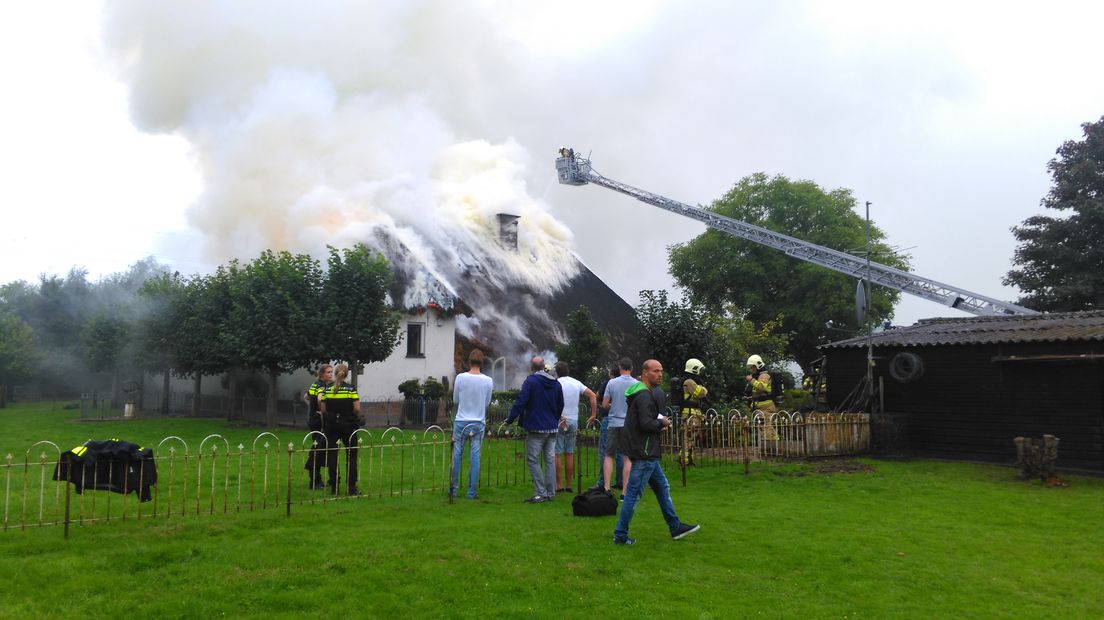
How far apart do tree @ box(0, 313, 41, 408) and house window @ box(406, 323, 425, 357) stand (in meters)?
23.7

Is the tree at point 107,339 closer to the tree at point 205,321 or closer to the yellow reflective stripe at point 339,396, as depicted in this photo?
the tree at point 205,321

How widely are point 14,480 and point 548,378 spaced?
26.5 ft

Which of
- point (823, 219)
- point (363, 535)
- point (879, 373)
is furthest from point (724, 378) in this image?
point (823, 219)

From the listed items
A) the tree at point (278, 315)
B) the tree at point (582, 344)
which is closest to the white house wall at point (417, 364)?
the tree at point (278, 315)

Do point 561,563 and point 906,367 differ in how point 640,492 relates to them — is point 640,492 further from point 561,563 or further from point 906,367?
point 906,367

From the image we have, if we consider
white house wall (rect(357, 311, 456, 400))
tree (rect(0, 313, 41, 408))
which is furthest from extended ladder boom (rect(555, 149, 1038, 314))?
tree (rect(0, 313, 41, 408))

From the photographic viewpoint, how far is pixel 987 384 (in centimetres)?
1552

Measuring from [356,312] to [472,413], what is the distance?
13892 mm

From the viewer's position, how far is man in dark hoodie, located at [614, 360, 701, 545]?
7723 mm

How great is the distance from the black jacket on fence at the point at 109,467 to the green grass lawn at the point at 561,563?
0.46 m

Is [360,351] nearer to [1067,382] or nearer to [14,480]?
[14,480]

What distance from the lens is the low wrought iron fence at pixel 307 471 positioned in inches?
315

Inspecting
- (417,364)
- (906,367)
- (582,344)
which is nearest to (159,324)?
(417,364)

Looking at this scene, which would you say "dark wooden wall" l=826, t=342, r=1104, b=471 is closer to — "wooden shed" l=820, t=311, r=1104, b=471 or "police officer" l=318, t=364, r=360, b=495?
"wooden shed" l=820, t=311, r=1104, b=471
